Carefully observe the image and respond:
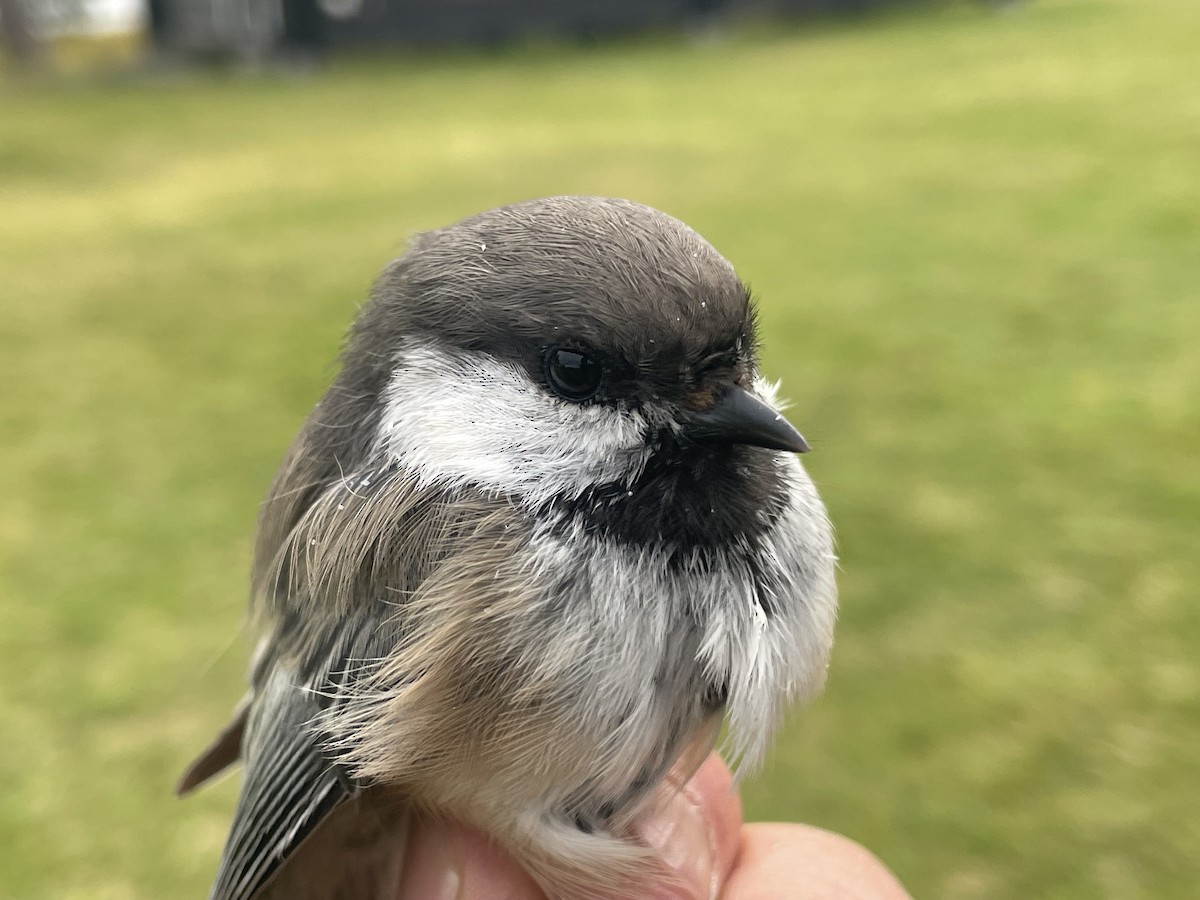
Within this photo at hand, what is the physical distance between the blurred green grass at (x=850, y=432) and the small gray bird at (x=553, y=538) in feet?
2.63

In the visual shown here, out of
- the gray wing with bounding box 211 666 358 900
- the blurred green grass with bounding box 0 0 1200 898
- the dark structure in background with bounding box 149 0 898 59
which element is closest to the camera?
the gray wing with bounding box 211 666 358 900

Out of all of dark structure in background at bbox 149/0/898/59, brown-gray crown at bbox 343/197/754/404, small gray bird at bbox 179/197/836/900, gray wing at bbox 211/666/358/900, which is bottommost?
dark structure in background at bbox 149/0/898/59

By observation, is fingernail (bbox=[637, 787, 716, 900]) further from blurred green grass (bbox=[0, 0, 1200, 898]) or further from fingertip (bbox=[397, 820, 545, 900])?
blurred green grass (bbox=[0, 0, 1200, 898])

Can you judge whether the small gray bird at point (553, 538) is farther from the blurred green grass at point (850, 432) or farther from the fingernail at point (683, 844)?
the blurred green grass at point (850, 432)

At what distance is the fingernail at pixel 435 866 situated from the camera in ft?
6.24

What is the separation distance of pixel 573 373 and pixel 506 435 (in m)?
0.15

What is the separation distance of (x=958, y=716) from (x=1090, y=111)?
9.64 metres

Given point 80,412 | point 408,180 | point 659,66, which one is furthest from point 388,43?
point 80,412

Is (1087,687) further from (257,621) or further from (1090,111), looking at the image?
(1090,111)

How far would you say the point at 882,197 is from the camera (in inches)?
336

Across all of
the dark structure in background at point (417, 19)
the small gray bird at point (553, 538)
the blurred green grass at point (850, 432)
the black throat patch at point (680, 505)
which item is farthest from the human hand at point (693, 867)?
the dark structure in background at point (417, 19)

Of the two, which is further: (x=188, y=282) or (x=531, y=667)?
(x=188, y=282)

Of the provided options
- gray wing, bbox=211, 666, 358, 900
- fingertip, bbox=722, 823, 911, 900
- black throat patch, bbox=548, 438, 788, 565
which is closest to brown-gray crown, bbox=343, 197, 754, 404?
black throat patch, bbox=548, 438, 788, 565

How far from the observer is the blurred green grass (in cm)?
292
